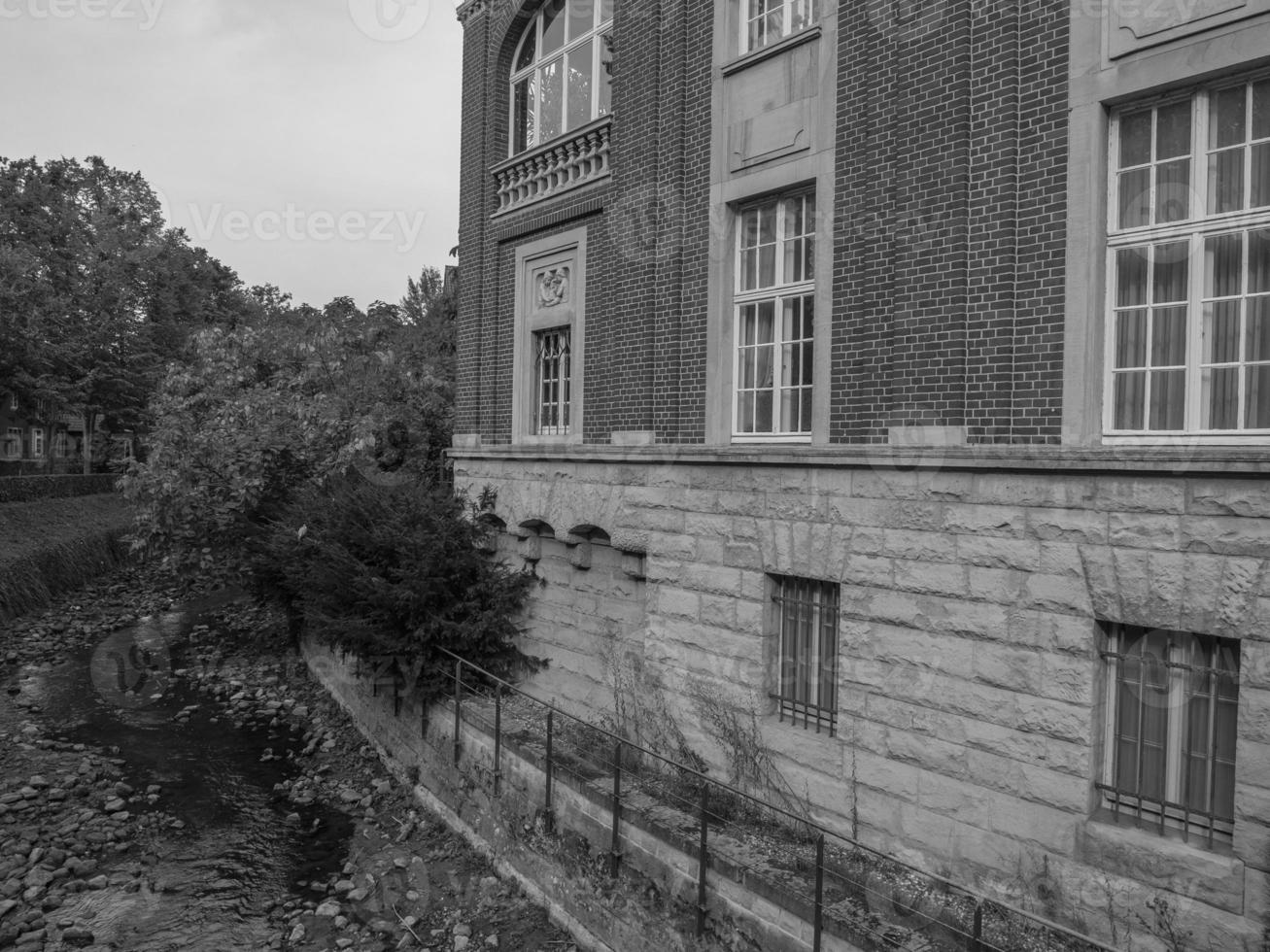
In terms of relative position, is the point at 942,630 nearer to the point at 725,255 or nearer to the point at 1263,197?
the point at 1263,197

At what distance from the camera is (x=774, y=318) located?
8.84 meters

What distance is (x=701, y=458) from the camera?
29.2 ft

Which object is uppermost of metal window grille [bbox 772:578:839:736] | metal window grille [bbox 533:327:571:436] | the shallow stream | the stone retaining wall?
metal window grille [bbox 533:327:571:436]

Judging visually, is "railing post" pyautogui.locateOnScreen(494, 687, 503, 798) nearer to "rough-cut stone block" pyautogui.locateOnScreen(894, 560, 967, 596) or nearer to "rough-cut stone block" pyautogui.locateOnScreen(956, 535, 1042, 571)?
"rough-cut stone block" pyautogui.locateOnScreen(894, 560, 967, 596)

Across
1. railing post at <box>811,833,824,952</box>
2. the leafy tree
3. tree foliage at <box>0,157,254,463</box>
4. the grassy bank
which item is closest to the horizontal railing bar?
railing post at <box>811,833,824,952</box>

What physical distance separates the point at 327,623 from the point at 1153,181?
33.0ft

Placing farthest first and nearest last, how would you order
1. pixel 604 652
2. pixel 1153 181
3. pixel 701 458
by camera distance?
pixel 604 652 → pixel 701 458 → pixel 1153 181

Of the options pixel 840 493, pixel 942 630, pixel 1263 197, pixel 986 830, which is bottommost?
pixel 986 830

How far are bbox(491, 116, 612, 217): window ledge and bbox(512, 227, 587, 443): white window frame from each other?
0.65 meters

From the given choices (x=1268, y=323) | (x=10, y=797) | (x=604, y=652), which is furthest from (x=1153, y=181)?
(x=10, y=797)

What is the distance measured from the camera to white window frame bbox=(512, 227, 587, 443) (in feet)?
37.6

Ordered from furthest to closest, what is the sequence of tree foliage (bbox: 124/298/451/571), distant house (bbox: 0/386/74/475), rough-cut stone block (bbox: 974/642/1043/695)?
distant house (bbox: 0/386/74/475), tree foliage (bbox: 124/298/451/571), rough-cut stone block (bbox: 974/642/1043/695)

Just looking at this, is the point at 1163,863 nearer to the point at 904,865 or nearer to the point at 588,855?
the point at 904,865

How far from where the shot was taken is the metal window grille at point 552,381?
474 inches
